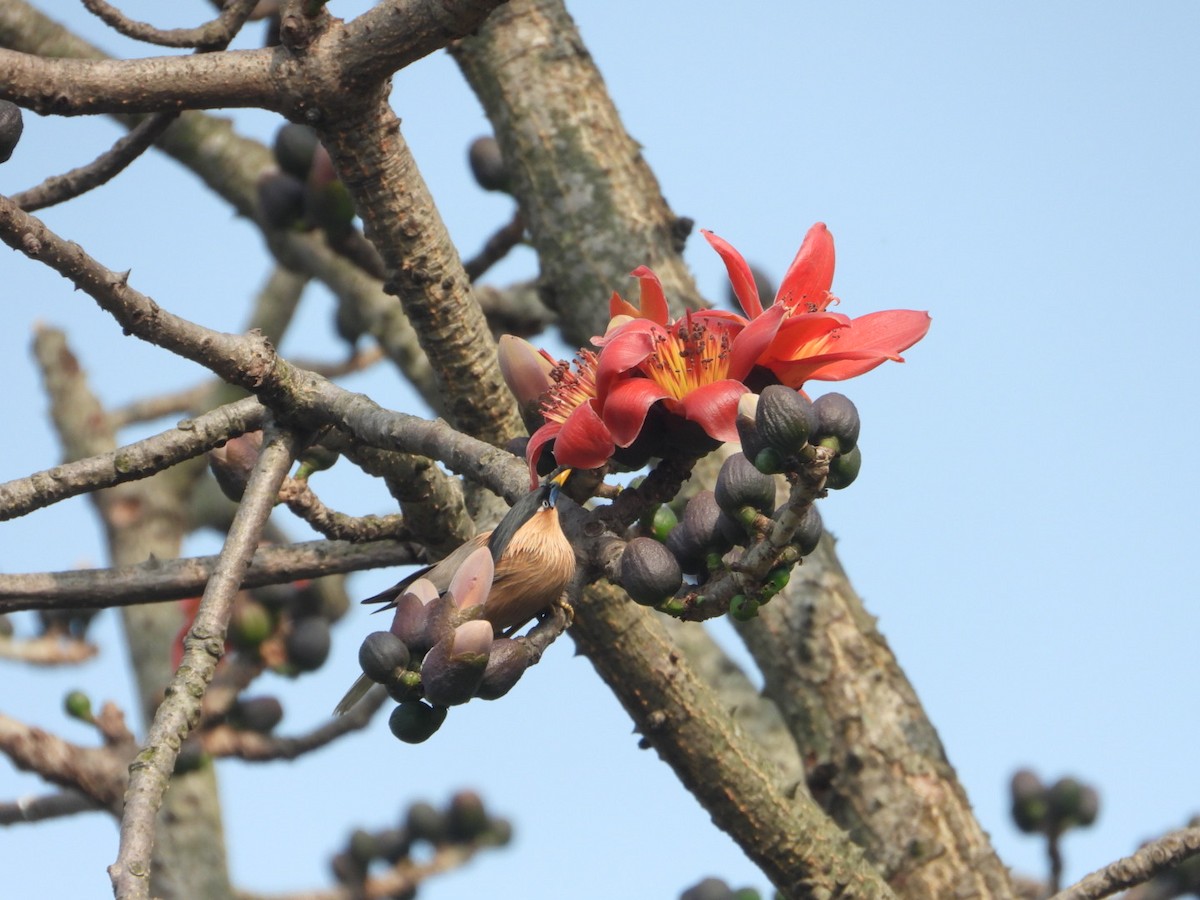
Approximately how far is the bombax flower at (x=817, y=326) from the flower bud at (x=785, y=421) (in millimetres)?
154

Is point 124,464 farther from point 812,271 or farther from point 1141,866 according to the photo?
point 1141,866

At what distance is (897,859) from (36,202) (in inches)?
91.9

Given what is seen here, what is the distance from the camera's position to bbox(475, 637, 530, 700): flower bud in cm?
146

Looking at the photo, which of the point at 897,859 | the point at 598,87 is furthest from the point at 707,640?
the point at 598,87

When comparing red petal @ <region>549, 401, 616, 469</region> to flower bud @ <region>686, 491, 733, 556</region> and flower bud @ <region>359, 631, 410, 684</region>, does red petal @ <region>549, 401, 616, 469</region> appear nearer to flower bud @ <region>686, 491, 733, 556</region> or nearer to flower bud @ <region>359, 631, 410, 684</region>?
flower bud @ <region>686, 491, 733, 556</region>

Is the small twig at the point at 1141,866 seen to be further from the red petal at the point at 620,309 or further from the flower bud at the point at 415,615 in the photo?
the flower bud at the point at 415,615

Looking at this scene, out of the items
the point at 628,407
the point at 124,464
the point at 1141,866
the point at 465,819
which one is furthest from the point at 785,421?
the point at 465,819

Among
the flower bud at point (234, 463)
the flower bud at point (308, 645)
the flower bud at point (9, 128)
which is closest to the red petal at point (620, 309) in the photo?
the flower bud at point (234, 463)

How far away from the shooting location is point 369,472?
7.18ft

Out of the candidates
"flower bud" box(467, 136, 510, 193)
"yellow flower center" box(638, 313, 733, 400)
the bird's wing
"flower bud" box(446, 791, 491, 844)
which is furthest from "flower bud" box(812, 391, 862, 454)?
"flower bud" box(446, 791, 491, 844)

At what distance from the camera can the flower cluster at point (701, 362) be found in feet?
5.17

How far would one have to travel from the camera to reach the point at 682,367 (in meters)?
1.68

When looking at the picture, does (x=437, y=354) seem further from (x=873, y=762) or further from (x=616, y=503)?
(x=873, y=762)

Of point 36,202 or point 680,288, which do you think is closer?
point 36,202
